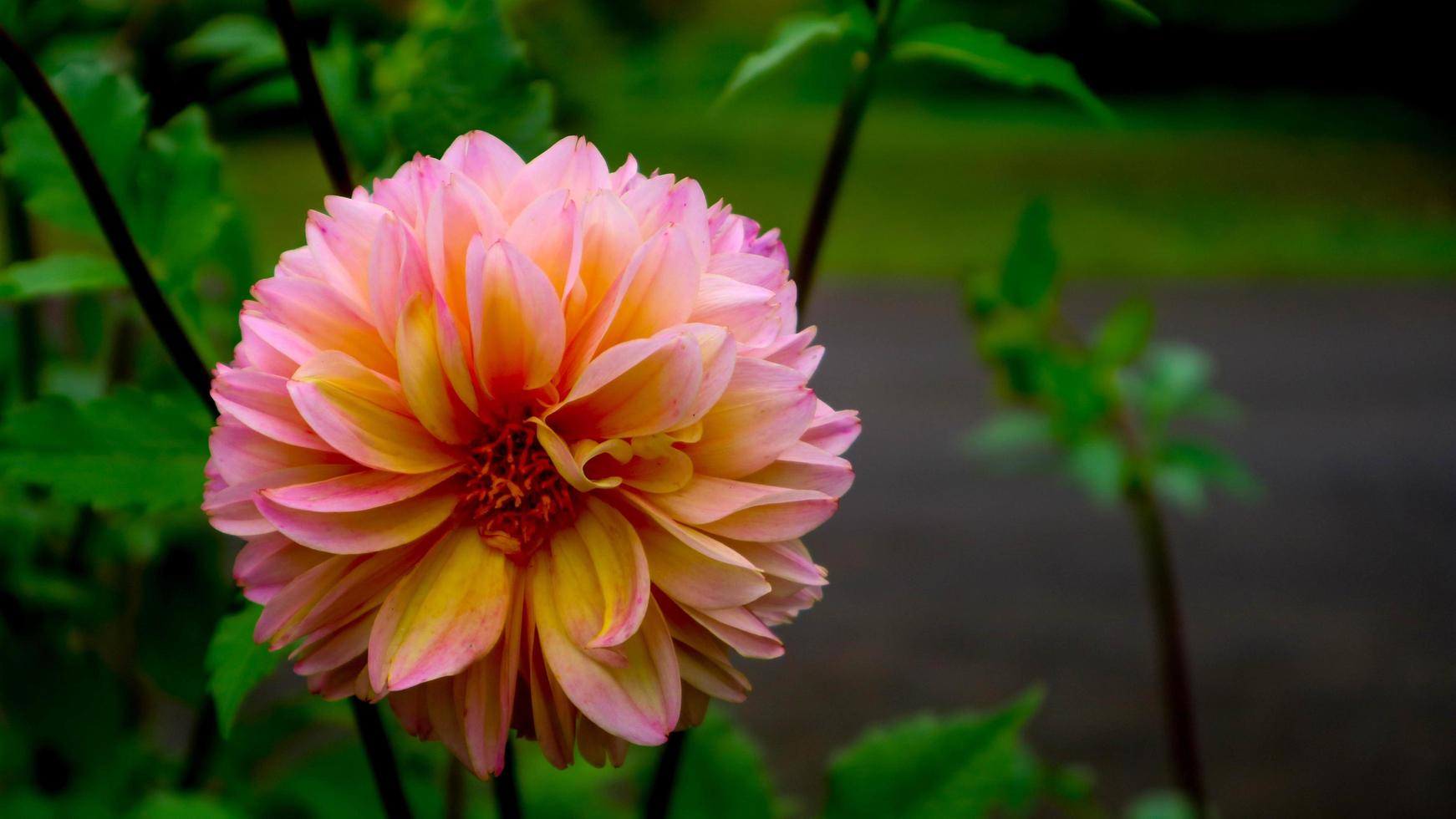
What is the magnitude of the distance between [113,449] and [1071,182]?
8.14m

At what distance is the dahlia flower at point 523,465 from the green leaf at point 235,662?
0.07 m

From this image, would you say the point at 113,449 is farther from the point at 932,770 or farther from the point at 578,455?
the point at 932,770

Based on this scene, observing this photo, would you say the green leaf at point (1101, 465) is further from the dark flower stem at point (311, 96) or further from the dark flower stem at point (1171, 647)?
the dark flower stem at point (311, 96)

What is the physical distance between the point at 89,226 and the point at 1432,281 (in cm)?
666

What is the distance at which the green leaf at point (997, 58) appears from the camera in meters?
0.54

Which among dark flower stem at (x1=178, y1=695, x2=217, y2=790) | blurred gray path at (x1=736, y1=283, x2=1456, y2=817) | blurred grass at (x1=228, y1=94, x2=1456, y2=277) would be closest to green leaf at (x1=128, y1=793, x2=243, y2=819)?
dark flower stem at (x1=178, y1=695, x2=217, y2=790)

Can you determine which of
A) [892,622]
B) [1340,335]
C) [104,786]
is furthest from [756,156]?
[104,786]

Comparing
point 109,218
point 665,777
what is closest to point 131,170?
point 109,218

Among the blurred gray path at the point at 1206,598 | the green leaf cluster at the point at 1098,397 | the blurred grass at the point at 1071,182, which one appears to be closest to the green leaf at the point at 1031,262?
the green leaf cluster at the point at 1098,397

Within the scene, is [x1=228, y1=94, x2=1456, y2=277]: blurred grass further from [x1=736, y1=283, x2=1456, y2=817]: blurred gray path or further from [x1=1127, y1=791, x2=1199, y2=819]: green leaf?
[x1=1127, y1=791, x2=1199, y2=819]: green leaf

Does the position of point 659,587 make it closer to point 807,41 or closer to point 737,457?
point 737,457

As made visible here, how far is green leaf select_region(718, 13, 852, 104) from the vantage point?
0.57 meters

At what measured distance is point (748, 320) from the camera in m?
0.43

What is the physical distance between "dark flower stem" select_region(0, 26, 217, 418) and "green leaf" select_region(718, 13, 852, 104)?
28 centimetres
